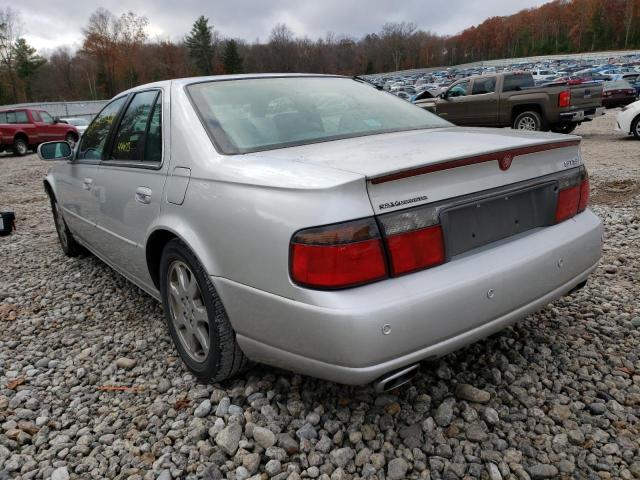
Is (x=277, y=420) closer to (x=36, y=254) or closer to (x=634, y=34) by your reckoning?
(x=36, y=254)

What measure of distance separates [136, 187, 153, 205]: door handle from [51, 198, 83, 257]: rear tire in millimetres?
2359

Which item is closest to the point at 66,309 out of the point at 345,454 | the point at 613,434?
the point at 345,454

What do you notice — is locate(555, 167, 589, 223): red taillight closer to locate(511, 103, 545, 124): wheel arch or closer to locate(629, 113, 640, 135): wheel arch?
locate(511, 103, 545, 124): wheel arch

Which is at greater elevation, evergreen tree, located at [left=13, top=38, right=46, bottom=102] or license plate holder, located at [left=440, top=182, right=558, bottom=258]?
evergreen tree, located at [left=13, top=38, right=46, bottom=102]

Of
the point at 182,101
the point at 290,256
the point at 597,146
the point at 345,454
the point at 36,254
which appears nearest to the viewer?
the point at 290,256

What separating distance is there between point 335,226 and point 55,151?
11.3 feet

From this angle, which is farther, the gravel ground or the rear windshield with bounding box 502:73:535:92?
the rear windshield with bounding box 502:73:535:92

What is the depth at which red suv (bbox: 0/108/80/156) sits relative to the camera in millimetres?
17828

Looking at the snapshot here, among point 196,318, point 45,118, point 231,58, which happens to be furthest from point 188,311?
point 231,58

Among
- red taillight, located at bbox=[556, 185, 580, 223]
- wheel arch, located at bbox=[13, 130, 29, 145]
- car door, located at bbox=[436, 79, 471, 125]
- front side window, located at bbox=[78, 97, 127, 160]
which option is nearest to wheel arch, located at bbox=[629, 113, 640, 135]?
car door, located at bbox=[436, 79, 471, 125]

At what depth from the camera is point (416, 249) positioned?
1812 mm

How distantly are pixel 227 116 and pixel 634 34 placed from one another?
12098 cm

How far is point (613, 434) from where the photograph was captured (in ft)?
6.55

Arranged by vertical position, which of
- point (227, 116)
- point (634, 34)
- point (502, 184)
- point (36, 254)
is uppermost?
point (634, 34)
